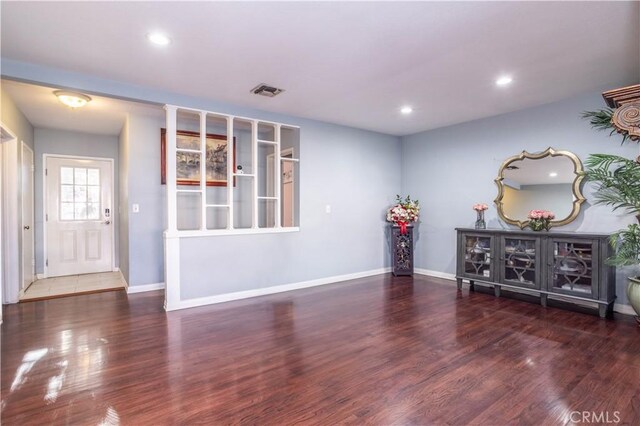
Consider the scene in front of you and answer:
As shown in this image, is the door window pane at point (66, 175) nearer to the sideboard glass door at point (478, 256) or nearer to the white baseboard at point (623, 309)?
the sideboard glass door at point (478, 256)

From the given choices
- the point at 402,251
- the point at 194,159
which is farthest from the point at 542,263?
the point at 194,159

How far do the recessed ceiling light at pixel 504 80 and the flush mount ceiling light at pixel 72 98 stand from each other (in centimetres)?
452

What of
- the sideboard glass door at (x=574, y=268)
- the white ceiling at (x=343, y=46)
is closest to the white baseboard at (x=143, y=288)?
the white ceiling at (x=343, y=46)

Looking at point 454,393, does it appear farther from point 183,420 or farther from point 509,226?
point 509,226

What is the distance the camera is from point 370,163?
18.5 ft

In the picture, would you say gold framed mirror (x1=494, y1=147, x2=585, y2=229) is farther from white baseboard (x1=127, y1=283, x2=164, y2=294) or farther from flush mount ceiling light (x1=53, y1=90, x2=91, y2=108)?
flush mount ceiling light (x1=53, y1=90, x2=91, y2=108)

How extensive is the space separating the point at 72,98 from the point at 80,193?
2.62 meters

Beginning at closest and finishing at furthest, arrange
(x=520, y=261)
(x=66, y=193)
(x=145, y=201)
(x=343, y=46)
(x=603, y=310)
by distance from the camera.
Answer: (x=343, y=46), (x=603, y=310), (x=520, y=261), (x=145, y=201), (x=66, y=193)

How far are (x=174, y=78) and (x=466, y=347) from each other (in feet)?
12.1

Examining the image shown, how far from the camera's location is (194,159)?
496cm

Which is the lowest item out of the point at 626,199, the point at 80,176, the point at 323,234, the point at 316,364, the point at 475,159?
the point at 316,364

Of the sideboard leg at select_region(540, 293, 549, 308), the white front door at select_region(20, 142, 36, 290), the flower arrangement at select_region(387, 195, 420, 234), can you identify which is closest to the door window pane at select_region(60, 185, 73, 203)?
the white front door at select_region(20, 142, 36, 290)

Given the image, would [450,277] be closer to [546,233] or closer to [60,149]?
[546,233]

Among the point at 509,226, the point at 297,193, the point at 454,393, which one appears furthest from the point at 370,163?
the point at 454,393
